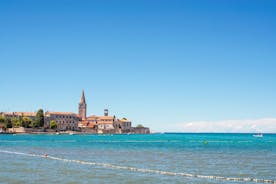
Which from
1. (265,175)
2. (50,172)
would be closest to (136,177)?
(50,172)

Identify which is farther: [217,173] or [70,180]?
[217,173]

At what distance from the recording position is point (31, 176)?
3975 centimetres

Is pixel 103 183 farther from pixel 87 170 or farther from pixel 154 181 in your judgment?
pixel 87 170

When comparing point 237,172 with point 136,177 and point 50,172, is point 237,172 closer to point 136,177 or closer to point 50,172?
point 136,177

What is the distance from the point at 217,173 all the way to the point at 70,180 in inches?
564

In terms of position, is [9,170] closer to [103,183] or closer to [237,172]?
[103,183]

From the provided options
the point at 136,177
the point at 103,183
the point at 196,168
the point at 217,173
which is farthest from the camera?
the point at 196,168

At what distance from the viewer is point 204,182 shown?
3650 centimetres

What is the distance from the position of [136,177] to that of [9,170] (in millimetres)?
13512

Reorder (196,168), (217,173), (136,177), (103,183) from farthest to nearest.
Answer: (196,168), (217,173), (136,177), (103,183)

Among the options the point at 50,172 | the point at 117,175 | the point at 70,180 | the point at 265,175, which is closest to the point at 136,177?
the point at 117,175

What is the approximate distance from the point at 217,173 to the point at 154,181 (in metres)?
8.77

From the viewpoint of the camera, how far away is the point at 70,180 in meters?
37.5

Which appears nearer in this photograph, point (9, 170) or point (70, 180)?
point (70, 180)
